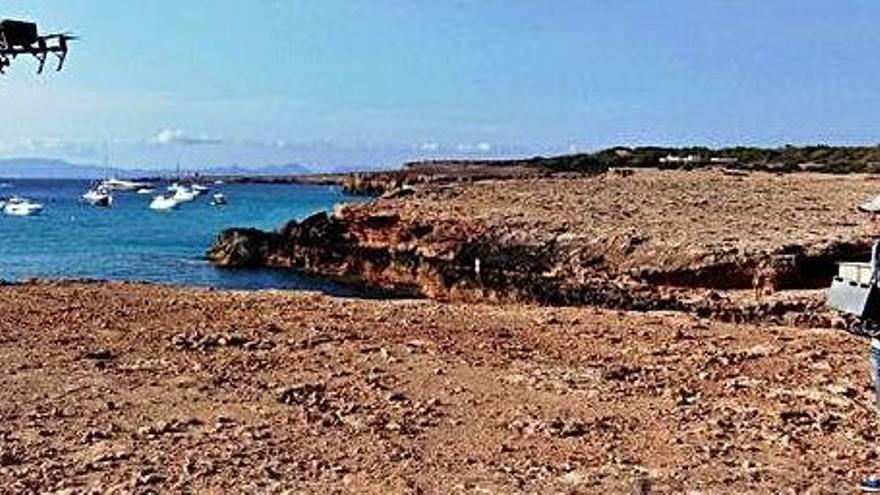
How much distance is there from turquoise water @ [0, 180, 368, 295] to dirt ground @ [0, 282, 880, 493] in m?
20.4

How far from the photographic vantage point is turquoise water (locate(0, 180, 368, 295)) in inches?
1704

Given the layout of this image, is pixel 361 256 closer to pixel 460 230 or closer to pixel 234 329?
pixel 460 230

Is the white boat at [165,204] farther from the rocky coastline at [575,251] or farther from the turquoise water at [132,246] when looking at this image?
the rocky coastline at [575,251]

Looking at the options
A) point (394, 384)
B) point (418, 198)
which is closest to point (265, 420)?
point (394, 384)

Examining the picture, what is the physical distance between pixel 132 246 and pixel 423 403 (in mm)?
51206

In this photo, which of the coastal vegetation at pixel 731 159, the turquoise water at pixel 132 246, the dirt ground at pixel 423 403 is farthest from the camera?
the coastal vegetation at pixel 731 159

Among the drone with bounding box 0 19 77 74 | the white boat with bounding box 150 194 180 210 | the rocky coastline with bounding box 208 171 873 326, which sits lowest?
the white boat with bounding box 150 194 180 210

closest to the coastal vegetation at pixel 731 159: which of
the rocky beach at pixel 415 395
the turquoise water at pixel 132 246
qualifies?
the turquoise water at pixel 132 246

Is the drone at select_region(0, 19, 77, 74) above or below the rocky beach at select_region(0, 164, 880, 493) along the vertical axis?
above

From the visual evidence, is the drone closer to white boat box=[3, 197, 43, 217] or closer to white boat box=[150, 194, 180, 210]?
white boat box=[3, 197, 43, 217]

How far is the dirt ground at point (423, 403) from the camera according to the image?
10.3 m

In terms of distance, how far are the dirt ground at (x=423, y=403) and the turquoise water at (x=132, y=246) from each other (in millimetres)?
20431

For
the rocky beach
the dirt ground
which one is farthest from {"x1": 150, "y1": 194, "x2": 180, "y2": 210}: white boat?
the dirt ground

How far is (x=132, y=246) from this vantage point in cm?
6169
